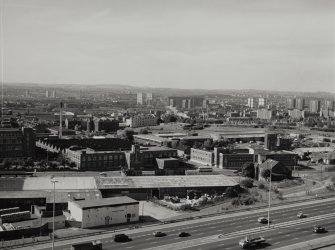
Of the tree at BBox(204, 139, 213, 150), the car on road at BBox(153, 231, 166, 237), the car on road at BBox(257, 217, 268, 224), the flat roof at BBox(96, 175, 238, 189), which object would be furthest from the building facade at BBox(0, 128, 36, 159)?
the car on road at BBox(257, 217, 268, 224)

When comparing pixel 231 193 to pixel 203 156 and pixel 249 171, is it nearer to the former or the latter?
pixel 249 171

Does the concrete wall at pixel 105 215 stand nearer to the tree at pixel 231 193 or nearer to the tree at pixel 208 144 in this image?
the tree at pixel 231 193

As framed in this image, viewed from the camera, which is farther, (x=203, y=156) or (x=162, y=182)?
(x=203, y=156)

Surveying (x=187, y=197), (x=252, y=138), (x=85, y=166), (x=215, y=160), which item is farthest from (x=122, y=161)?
(x=252, y=138)

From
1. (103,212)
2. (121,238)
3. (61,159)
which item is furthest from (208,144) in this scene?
(121,238)

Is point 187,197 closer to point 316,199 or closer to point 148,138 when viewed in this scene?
point 316,199

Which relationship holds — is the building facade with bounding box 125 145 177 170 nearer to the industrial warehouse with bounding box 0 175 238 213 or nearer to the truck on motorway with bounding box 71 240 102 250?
the industrial warehouse with bounding box 0 175 238 213

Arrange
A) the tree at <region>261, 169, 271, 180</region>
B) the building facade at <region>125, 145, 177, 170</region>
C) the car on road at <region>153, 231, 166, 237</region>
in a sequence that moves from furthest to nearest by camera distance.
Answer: the building facade at <region>125, 145, 177, 170</region> → the tree at <region>261, 169, 271, 180</region> → the car on road at <region>153, 231, 166, 237</region>
